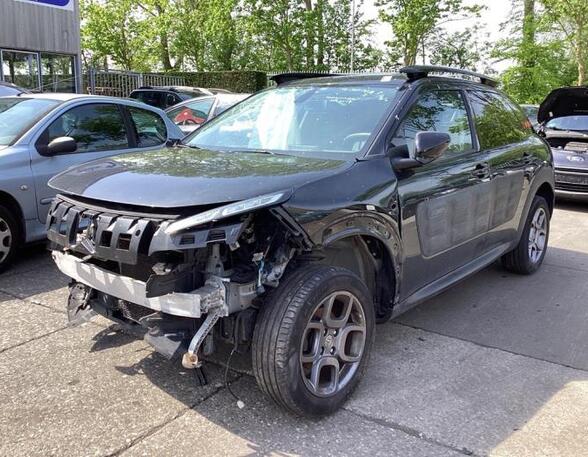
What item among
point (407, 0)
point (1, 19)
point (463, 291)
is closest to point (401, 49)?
point (407, 0)

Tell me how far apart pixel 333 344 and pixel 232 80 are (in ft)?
82.8

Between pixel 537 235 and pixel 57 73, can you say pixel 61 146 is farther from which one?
pixel 57 73

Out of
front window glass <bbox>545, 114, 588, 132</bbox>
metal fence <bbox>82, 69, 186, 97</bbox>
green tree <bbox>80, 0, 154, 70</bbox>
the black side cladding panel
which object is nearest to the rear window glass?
metal fence <bbox>82, 69, 186, 97</bbox>

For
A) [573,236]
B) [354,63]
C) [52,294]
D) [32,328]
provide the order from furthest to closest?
1. [354,63]
2. [573,236]
3. [52,294]
4. [32,328]

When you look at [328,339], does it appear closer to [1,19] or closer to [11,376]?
[11,376]

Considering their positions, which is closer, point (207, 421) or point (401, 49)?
point (207, 421)

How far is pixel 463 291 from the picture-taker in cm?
522

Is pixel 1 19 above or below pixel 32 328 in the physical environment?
above

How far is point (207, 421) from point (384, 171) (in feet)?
5.60

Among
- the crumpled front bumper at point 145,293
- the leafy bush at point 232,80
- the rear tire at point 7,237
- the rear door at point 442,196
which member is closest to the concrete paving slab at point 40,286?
the rear tire at point 7,237

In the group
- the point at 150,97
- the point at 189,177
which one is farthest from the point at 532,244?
the point at 150,97

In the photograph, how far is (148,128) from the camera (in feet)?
21.8

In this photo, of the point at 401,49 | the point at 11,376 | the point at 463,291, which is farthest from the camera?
the point at 401,49

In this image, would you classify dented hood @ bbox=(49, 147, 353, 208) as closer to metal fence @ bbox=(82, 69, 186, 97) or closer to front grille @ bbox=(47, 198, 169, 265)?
front grille @ bbox=(47, 198, 169, 265)
